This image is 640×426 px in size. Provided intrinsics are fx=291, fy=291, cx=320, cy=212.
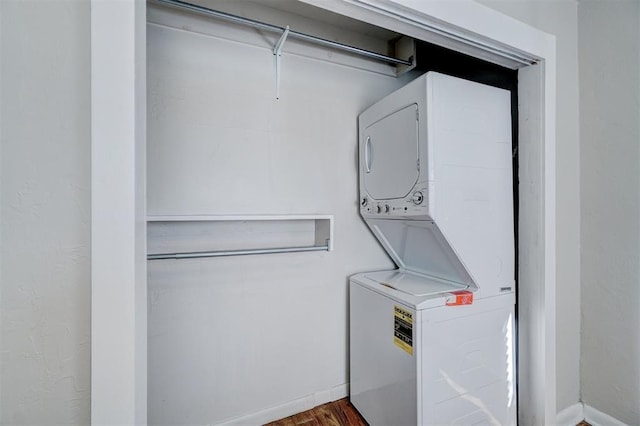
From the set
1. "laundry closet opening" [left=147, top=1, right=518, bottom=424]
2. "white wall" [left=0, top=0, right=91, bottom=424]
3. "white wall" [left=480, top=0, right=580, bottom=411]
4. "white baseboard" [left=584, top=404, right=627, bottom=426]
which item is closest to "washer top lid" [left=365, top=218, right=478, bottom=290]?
"laundry closet opening" [left=147, top=1, right=518, bottom=424]

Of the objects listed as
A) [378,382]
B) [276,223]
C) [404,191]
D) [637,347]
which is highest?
[404,191]

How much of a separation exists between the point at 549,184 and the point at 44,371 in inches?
83.0

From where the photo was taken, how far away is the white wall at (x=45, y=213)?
0.62 m

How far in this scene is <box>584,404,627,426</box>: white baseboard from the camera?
1.60m

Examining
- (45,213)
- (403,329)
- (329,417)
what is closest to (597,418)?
(403,329)

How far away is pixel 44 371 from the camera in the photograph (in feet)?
2.12

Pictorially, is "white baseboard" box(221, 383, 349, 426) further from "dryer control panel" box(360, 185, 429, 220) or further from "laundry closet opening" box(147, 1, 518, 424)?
"dryer control panel" box(360, 185, 429, 220)

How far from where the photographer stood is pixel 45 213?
0.65 m

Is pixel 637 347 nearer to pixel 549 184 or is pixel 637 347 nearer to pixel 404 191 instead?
pixel 549 184

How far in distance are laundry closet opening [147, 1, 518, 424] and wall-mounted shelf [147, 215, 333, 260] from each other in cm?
Answer: 1

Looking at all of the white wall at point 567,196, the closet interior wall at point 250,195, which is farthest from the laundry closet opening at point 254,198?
the white wall at point 567,196

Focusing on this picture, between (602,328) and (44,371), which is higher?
(44,371)

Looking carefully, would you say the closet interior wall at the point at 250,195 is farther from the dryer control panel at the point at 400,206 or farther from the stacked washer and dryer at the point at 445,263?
the stacked washer and dryer at the point at 445,263

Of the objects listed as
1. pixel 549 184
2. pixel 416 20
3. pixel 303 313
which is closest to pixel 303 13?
pixel 416 20
